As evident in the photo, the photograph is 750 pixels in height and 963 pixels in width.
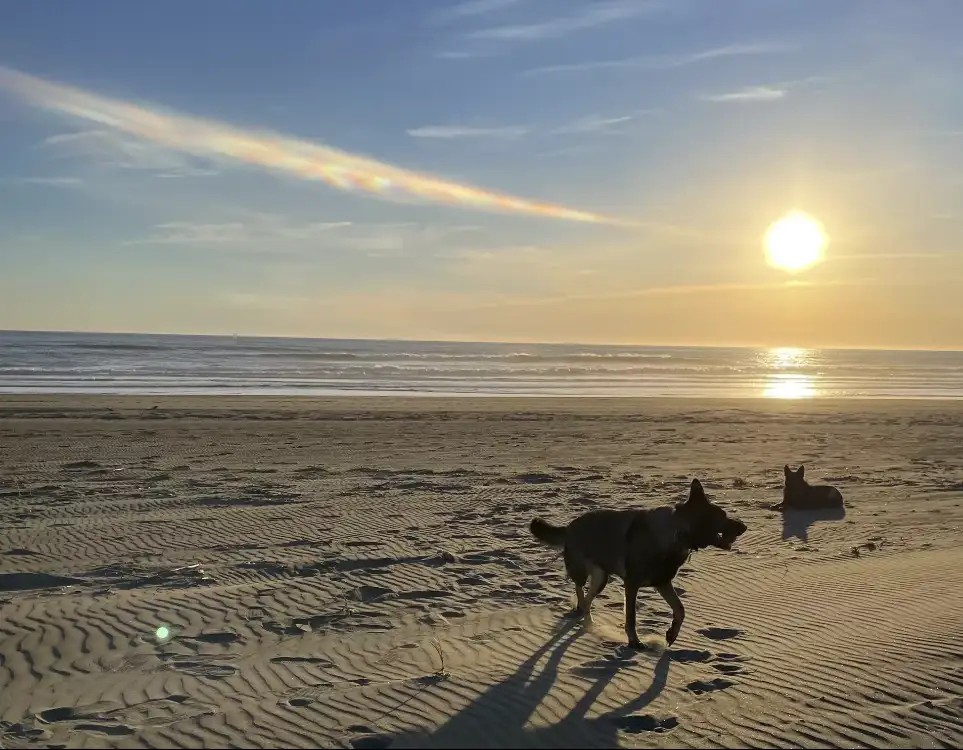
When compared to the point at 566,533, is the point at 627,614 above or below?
below

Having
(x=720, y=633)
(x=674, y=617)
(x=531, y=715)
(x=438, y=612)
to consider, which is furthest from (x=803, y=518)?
(x=531, y=715)

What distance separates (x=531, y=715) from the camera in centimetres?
527

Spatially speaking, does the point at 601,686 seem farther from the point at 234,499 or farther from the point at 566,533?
the point at 234,499

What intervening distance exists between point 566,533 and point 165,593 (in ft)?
12.4

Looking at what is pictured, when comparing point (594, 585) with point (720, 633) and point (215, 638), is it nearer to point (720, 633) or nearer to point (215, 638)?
point (720, 633)

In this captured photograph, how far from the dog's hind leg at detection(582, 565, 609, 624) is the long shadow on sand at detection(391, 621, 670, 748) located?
31.9 inches

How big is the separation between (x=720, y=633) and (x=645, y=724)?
208 cm

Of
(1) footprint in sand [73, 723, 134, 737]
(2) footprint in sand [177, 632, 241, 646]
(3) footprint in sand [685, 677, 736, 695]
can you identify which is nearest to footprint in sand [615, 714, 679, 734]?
(3) footprint in sand [685, 677, 736, 695]

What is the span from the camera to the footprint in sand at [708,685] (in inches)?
224

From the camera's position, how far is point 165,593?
7914 mm

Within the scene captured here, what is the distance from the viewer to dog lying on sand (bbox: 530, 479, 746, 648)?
21.4 feet

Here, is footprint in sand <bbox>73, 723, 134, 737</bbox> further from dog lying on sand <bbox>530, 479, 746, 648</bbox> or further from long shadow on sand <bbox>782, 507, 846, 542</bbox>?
long shadow on sand <bbox>782, 507, 846, 542</bbox>

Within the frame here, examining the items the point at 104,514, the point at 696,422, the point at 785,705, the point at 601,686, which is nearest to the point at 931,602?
the point at 785,705

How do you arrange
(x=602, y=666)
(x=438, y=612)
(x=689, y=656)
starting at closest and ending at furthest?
(x=602, y=666), (x=689, y=656), (x=438, y=612)
